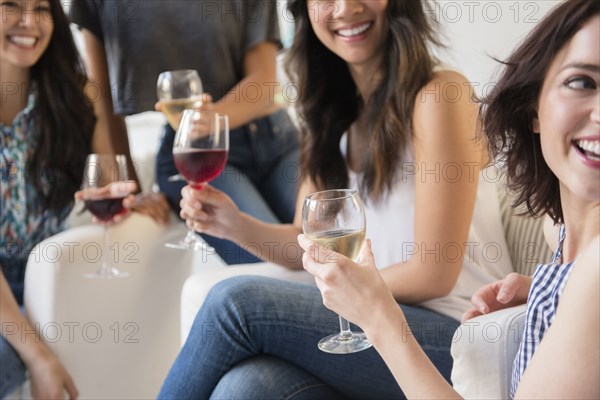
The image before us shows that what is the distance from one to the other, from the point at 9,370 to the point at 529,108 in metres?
1.42

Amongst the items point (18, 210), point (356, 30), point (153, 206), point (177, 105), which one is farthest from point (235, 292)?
point (18, 210)

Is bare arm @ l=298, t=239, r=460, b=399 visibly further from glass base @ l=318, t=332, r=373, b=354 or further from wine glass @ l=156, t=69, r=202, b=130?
wine glass @ l=156, t=69, r=202, b=130

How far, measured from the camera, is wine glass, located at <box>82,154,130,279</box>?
2.21 m

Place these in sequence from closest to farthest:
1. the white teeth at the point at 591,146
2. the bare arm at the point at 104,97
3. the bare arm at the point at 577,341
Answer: the bare arm at the point at 577,341 → the white teeth at the point at 591,146 → the bare arm at the point at 104,97

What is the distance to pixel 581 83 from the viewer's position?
104 cm

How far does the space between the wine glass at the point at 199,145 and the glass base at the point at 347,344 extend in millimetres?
684

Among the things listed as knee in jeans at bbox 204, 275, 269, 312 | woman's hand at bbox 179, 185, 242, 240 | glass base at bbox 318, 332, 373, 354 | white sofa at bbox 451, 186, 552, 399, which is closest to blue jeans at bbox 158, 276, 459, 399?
knee in jeans at bbox 204, 275, 269, 312

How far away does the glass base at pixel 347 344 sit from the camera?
1.38 metres

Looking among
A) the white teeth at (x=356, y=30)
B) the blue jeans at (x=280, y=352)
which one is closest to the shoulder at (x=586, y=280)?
the blue jeans at (x=280, y=352)

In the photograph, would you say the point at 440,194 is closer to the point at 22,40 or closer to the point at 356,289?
the point at 356,289

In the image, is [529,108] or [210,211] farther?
[210,211]

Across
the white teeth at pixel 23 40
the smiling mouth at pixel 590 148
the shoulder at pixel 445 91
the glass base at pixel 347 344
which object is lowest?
the glass base at pixel 347 344

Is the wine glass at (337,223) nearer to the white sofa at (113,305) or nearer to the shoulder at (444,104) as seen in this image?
the shoulder at (444,104)

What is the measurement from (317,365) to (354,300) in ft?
1.68
